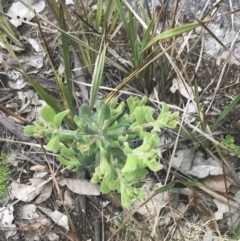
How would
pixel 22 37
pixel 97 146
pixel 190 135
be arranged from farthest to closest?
pixel 22 37
pixel 190 135
pixel 97 146

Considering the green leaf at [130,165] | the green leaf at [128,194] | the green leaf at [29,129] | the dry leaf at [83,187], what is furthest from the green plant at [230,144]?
the green leaf at [29,129]

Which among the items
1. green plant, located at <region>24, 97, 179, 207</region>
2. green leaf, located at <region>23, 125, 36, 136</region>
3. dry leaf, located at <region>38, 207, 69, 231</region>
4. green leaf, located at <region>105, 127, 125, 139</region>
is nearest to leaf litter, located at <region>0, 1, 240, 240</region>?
dry leaf, located at <region>38, 207, 69, 231</region>

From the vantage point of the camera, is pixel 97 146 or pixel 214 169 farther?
pixel 214 169

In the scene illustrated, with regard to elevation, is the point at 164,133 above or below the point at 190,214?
above

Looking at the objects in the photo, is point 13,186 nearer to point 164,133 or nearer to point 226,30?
point 164,133

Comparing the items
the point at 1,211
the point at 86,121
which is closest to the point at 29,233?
the point at 1,211

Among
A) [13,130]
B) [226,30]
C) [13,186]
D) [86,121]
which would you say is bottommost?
[13,186]

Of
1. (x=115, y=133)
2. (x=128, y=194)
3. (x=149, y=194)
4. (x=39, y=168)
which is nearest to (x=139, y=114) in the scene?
(x=115, y=133)

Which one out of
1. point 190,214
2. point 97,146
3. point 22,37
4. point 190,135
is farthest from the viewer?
point 22,37
